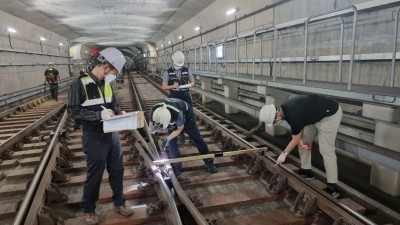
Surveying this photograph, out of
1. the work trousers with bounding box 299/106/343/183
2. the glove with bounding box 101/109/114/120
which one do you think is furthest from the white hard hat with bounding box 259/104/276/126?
the glove with bounding box 101/109/114/120

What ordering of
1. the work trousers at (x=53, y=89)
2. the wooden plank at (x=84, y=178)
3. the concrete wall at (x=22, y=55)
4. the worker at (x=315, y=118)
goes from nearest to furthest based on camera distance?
the worker at (x=315, y=118) < the wooden plank at (x=84, y=178) < the concrete wall at (x=22, y=55) < the work trousers at (x=53, y=89)

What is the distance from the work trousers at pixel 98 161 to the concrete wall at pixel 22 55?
40.2 feet

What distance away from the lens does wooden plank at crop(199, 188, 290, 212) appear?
390 cm

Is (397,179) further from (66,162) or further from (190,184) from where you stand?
(66,162)

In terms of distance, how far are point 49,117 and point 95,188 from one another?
739cm

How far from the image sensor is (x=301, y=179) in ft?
13.7

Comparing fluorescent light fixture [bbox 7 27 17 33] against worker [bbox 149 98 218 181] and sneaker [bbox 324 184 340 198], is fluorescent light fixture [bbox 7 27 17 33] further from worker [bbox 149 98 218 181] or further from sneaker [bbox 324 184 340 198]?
sneaker [bbox 324 184 340 198]

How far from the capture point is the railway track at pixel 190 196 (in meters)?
3.52

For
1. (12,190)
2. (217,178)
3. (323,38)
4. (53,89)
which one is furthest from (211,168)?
(53,89)

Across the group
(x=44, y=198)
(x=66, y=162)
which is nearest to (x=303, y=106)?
(x=44, y=198)

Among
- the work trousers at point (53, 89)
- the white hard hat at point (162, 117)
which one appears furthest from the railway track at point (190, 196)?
the work trousers at point (53, 89)

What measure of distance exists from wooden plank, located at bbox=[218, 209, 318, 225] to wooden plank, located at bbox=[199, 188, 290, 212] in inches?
12.8

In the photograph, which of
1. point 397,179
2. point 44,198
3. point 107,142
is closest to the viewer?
point 107,142

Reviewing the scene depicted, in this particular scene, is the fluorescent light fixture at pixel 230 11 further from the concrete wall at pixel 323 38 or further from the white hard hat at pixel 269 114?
the white hard hat at pixel 269 114
